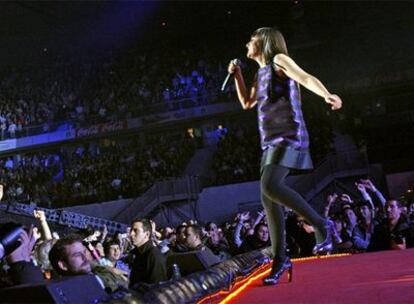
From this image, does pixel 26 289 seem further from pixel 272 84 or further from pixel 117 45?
pixel 117 45

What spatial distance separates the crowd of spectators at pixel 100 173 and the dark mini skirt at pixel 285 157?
15209 mm

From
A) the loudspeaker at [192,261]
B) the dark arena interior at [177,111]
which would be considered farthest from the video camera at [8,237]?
the dark arena interior at [177,111]

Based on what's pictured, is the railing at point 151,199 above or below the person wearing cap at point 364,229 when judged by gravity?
above

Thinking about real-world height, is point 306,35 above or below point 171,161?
above

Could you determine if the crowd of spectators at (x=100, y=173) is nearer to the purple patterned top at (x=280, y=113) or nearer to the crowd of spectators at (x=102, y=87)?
the crowd of spectators at (x=102, y=87)

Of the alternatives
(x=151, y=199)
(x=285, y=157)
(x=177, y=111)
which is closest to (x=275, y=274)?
(x=285, y=157)

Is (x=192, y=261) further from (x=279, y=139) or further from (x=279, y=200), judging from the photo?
(x=279, y=139)

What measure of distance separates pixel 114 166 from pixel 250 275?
1655cm

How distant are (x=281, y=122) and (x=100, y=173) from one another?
1713 centimetres

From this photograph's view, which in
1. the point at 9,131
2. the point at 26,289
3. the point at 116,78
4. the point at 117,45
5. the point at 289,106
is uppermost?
the point at 117,45

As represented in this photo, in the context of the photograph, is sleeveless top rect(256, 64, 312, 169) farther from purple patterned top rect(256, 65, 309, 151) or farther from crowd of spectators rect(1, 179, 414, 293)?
crowd of spectators rect(1, 179, 414, 293)

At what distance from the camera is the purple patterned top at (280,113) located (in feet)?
8.25

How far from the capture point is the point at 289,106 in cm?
255

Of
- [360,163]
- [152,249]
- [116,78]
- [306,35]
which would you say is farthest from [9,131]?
[152,249]
